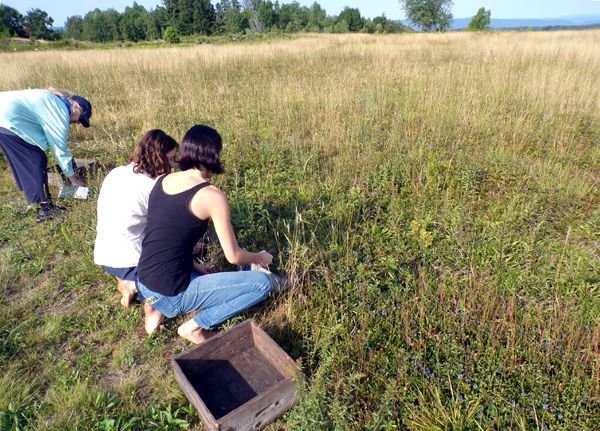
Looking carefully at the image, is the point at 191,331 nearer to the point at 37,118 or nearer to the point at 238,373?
the point at 238,373

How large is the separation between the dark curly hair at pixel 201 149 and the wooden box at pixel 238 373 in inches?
38.5

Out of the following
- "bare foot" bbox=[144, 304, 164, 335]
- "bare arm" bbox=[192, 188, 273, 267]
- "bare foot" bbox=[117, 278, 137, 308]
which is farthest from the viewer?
"bare foot" bbox=[117, 278, 137, 308]

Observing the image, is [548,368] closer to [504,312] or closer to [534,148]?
[504,312]

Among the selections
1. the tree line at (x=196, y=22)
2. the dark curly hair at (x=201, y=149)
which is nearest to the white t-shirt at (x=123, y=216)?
the dark curly hair at (x=201, y=149)

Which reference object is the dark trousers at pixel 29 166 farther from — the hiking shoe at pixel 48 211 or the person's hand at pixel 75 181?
the person's hand at pixel 75 181

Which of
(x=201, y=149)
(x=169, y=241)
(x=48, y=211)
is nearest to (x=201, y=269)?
(x=169, y=241)

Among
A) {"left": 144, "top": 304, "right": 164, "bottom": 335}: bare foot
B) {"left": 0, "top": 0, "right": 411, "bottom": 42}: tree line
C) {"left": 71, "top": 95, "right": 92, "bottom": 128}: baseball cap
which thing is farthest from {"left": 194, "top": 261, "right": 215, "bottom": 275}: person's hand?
{"left": 0, "top": 0, "right": 411, "bottom": 42}: tree line

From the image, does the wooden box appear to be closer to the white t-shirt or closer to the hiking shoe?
the white t-shirt

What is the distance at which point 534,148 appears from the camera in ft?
15.1

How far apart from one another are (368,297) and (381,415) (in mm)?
819

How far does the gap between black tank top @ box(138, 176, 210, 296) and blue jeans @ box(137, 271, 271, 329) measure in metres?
0.08

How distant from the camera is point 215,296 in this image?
230 centimetres

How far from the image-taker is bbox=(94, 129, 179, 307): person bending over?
2.53 m

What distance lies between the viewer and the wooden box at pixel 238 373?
187 cm
